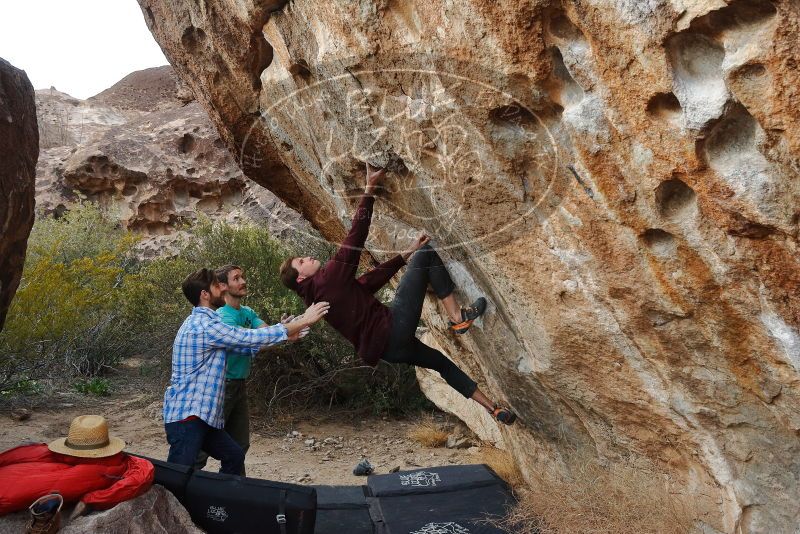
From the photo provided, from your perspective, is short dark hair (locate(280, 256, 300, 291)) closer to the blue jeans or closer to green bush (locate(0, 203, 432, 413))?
the blue jeans

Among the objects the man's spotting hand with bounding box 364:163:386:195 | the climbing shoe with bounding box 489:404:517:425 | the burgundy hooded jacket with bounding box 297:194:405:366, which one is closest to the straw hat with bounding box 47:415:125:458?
the burgundy hooded jacket with bounding box 297:194:405:366

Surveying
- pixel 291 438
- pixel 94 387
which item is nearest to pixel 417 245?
pixel 291 438

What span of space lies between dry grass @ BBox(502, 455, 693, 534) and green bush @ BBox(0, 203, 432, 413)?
11.2 feet

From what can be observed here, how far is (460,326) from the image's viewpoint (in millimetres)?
4141

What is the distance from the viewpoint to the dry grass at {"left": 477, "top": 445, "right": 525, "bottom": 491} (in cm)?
475

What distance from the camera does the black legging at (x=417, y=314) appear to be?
4039 mm

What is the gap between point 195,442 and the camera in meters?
3.66

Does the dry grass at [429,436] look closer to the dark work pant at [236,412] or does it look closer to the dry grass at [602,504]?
the dry grass at [602,504]

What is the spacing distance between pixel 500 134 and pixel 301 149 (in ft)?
6.80

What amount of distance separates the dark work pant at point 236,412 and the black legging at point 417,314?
894 millimetres

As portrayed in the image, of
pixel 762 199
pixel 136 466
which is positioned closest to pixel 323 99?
pixel 136 466

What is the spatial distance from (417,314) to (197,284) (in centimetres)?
122

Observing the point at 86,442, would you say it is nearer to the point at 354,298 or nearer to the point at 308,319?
the point at 308,319

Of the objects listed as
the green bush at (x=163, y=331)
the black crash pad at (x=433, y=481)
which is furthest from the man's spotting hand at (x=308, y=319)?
the green bush at (x=163, y=331)
